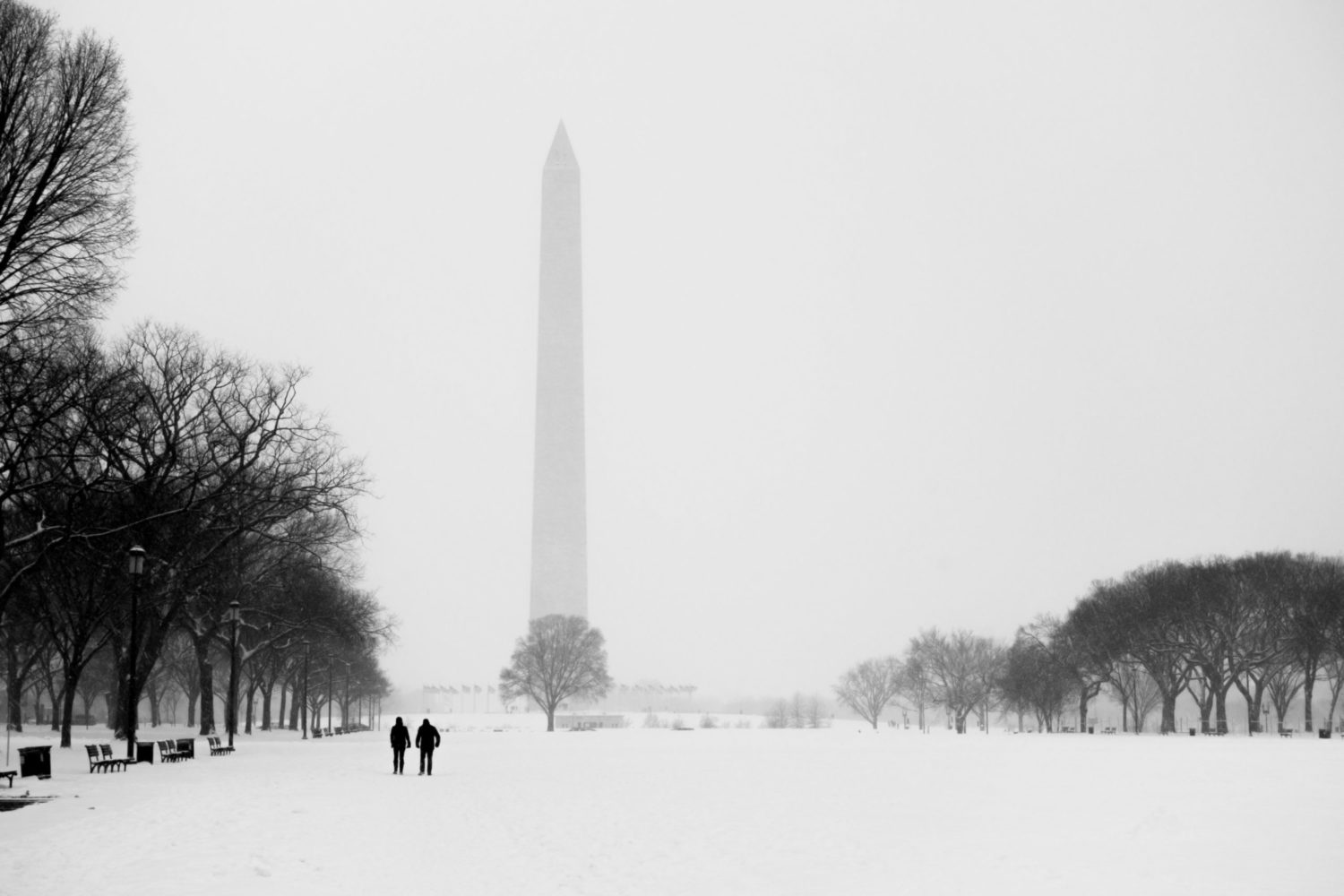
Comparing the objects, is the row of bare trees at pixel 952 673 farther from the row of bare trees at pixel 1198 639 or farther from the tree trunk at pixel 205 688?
the tree trunk at pixel 205 688

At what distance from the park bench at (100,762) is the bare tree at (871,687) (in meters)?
90.0

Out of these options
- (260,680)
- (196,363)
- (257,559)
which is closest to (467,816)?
(196,363)

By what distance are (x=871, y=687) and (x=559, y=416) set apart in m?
40.3

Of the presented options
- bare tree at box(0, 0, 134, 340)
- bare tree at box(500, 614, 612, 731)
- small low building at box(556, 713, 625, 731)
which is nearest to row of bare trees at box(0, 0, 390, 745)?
bare tree at box(0, 0, 134, 340)

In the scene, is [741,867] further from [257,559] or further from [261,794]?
[257,559]

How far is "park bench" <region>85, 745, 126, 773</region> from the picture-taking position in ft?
84.6

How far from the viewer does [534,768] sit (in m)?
33.5

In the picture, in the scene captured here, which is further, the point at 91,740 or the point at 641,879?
the point at 91,740

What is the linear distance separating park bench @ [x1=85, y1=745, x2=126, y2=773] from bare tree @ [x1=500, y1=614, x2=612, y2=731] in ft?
206

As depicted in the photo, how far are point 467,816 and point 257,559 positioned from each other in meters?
27.7

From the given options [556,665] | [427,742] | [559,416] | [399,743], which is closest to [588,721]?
[556,665]

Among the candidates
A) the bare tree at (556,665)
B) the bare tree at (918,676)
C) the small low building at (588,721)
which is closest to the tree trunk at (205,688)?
the bare tree at (556,665)

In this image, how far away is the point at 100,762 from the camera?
84.9 feet

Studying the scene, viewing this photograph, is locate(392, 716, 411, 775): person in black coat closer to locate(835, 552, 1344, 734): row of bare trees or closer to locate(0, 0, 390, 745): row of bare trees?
locate(0, 0, 390, 745): row of bare trees
